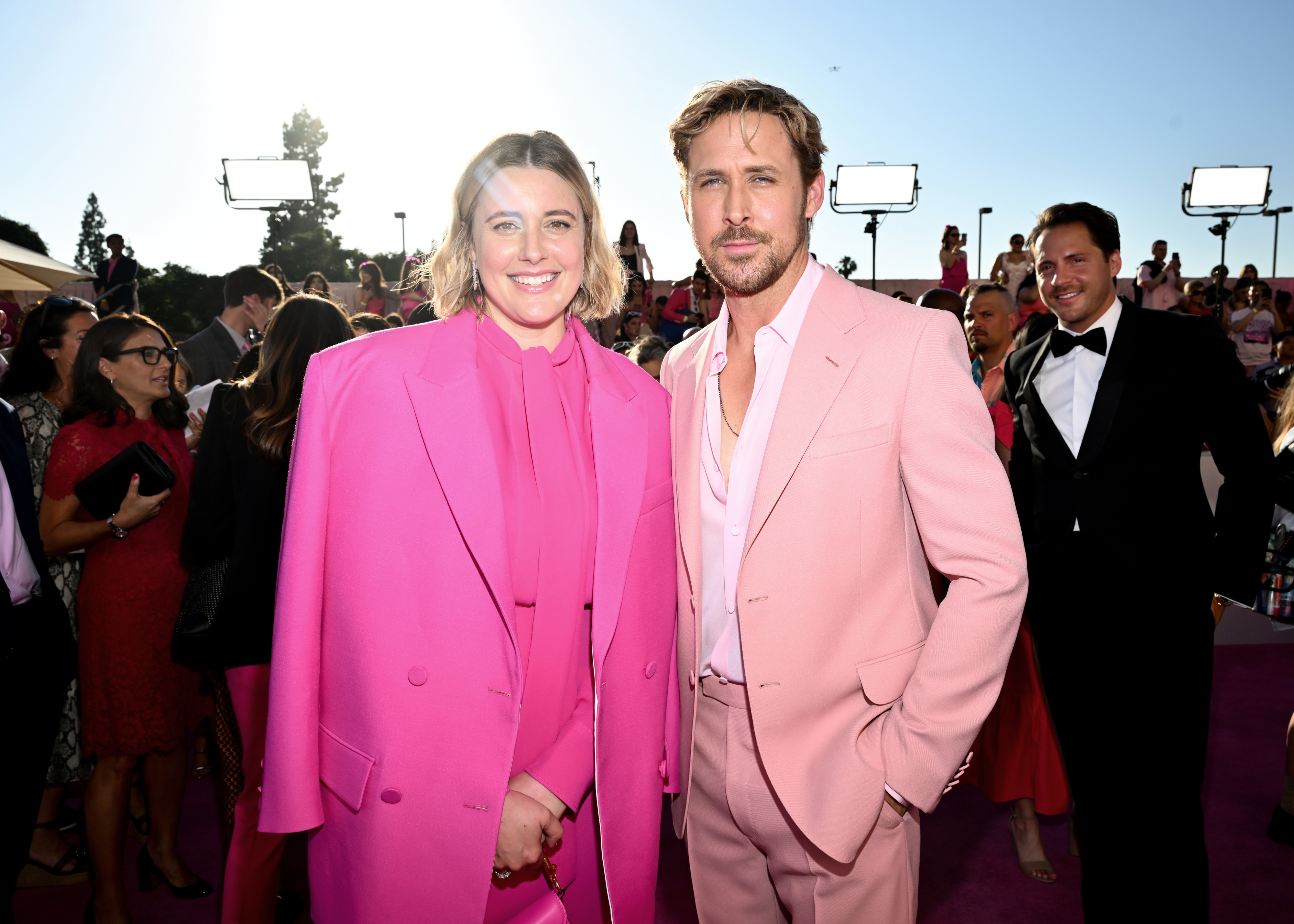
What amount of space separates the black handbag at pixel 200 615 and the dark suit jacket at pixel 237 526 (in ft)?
0.08

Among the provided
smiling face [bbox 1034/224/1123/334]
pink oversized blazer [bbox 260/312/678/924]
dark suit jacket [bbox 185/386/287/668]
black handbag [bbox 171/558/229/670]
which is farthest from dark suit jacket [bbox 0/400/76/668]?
smiling face [bbox 1034/224/1123/334]

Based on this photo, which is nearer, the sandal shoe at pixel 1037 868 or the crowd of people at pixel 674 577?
the crowd of people at pixel 674 577

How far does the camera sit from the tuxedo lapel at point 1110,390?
8.62ft

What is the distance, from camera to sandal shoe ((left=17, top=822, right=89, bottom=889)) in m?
3.31

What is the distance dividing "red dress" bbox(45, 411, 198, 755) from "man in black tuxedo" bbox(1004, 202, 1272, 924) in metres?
3.16

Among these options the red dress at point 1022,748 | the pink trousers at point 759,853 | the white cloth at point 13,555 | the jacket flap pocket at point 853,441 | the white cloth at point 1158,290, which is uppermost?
the white cloth at point 1158,290

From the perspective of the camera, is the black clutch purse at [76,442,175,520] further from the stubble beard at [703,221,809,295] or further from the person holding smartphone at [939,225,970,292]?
the person holding smartphone at [939,225,970,292]

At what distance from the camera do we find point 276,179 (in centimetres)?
1324

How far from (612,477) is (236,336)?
4508mm

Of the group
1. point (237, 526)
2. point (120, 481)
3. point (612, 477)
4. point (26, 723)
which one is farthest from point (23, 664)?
point (612, 477)

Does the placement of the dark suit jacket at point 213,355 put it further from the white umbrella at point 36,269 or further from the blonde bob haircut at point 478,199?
the white umbrella at point 36,269

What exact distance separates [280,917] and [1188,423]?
367cm

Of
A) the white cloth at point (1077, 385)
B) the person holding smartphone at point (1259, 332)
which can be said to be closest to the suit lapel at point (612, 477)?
the white cloth at point (1077, 385)

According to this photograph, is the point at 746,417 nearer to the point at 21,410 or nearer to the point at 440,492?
the point at 440,492
